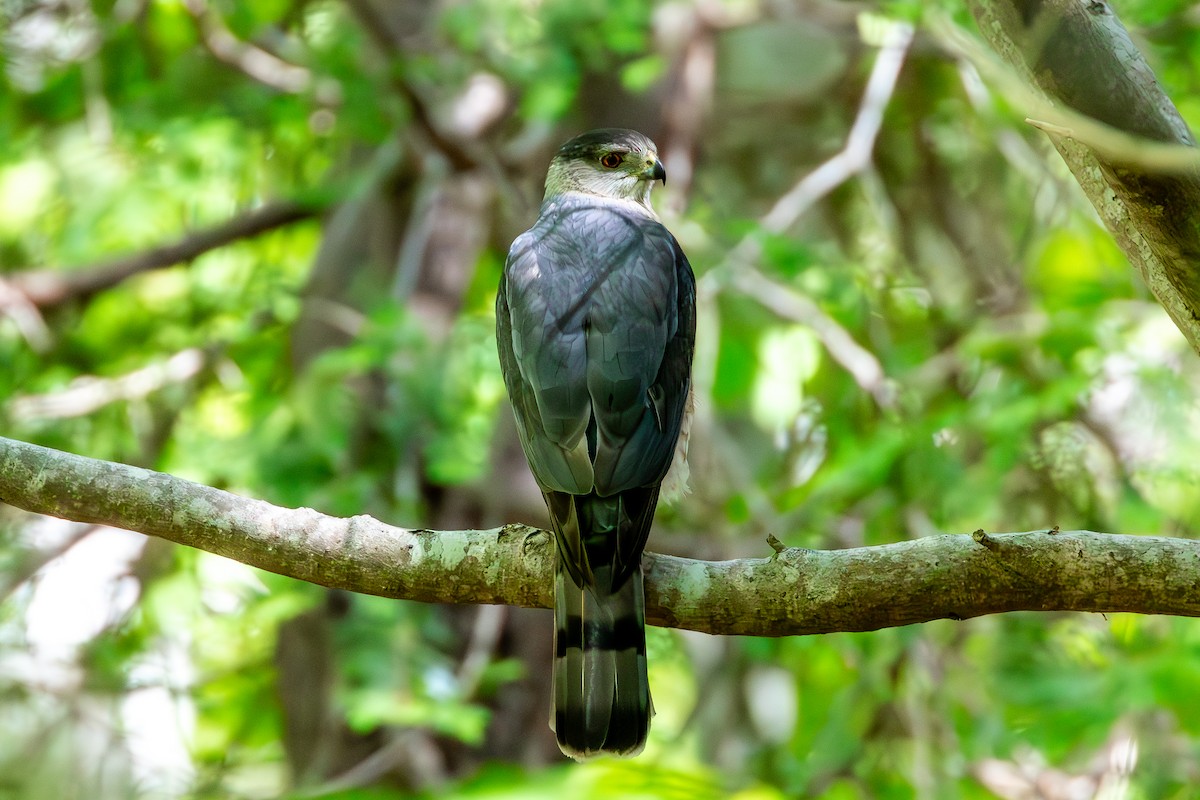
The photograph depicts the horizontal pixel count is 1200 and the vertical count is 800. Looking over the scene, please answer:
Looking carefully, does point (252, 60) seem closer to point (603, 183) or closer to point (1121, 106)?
point (603, 183)

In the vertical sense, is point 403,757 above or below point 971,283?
below

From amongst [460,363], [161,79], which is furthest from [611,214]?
Answer: [161,79]

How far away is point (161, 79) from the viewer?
6391 millimetres

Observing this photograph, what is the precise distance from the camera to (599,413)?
3.23 m

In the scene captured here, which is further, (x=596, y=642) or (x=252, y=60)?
(x=252, y=60)

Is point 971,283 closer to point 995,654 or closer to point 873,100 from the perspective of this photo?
point 873,100

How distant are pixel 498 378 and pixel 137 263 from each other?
2106mm

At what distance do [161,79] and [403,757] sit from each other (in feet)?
12.3

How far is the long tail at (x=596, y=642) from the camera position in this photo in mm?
3023

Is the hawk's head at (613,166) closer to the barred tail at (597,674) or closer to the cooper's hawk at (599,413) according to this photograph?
the cooper's hawk at (599,413)

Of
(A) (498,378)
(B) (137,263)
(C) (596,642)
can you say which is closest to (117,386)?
(B) (137,263)

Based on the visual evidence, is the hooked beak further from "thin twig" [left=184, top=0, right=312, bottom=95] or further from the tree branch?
"thin twig" [left=184, top=0, right=312, bottom=95]

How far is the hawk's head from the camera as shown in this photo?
14.8ft

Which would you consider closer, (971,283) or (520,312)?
(520,312)
